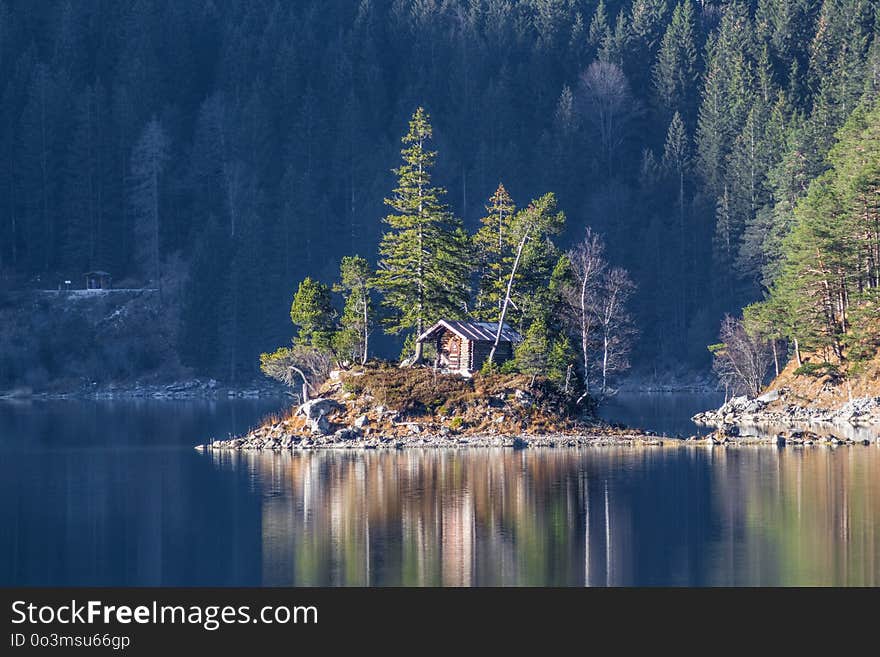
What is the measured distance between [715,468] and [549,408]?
42.5 ft

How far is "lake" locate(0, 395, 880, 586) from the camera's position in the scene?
38438mm

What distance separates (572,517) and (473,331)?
28.8m

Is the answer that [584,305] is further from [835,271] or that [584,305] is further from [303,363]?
[835,271]

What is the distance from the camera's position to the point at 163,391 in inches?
5108

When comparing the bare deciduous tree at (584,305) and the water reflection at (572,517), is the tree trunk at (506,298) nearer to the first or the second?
the bare deciduous tree at (584,305)

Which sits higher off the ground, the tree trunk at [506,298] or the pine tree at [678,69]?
the pine tree at [678,69]

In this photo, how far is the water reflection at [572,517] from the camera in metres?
37.9

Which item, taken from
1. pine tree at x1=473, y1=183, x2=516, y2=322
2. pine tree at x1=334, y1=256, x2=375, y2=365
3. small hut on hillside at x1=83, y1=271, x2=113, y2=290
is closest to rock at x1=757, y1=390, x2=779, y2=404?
pine tree at x1=473, y1=183, x2=516, y2=322

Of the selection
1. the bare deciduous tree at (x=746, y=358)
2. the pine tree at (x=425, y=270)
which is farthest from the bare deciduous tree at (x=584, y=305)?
the bare deciduous tree at (x=746, y=358)

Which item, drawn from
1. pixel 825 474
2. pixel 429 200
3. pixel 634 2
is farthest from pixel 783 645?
pixel 634 2

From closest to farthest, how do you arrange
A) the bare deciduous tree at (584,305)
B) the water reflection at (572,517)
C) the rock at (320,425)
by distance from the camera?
the water reflection at (572,517) → the rock at (320,425) → the bare deciduous tree at (584,305)

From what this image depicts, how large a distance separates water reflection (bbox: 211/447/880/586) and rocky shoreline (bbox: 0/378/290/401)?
208 ft

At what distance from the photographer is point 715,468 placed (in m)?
59.3

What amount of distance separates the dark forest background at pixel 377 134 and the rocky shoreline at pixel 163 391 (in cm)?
256
